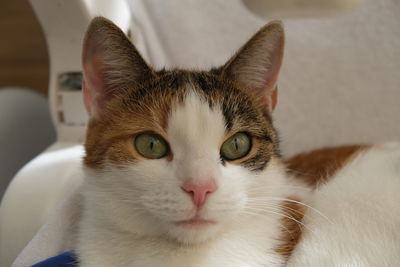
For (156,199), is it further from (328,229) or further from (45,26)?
(45,26)

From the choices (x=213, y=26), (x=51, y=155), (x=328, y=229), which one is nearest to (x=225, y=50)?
(x=213, y=26)

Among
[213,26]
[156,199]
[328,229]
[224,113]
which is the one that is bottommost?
[328,229]

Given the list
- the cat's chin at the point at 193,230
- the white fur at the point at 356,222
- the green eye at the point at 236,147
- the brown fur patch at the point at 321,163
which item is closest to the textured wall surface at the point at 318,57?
the brown fur patch at the point at 321,163

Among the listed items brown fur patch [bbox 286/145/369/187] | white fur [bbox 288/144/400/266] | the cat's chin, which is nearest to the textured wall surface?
brown fur patch [bbox 286/145/369/187]

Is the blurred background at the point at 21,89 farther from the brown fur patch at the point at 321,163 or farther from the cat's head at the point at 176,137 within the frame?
the brown fur patch at the point at 321,163

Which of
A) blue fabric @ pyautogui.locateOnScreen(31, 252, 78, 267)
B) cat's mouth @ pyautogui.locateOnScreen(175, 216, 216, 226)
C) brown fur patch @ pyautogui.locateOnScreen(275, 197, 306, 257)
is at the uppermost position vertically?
cat's mouth @ pyautogui.locateOnScreen(175, 216, 216, 226)

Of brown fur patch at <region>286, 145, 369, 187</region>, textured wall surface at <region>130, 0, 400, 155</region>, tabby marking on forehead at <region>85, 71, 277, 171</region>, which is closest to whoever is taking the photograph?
tabby marking on forehead at <region>85, 71, 277, 171</region>

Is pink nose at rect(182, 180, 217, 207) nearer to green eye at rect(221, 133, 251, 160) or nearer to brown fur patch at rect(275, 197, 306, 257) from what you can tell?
green eye at rect(221, 133, 251, 160)
